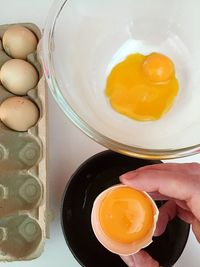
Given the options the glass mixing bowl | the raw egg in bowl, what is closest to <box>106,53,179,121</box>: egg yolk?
the glass mixing bowl

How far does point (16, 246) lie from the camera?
2.44 feet

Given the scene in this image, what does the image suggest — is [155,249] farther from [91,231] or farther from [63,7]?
[63,7]

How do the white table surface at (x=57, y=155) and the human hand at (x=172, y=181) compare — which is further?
the white table surface at (x=57, y=155)

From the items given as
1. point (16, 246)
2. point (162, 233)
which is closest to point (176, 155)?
point (162, 233)

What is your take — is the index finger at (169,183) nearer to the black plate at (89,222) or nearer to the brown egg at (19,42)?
the black plate at (89,222)

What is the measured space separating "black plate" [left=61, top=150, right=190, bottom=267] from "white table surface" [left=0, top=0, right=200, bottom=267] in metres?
0.05

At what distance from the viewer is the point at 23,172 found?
747 mm

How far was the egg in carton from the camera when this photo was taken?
74cm

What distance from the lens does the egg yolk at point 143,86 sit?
663 millimetres

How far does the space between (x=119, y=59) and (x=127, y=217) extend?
248mm

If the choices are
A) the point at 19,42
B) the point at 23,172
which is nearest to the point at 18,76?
the point at 19,42

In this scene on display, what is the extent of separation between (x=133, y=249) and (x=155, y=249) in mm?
126

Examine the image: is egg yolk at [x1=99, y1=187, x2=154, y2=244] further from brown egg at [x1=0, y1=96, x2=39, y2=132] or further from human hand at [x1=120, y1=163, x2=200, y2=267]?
brown egg at [x1=0, y1=96, x2=39, y2=132]

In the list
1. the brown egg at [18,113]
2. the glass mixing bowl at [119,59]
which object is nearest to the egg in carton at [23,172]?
the brown egg at [18,113]
